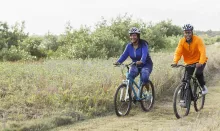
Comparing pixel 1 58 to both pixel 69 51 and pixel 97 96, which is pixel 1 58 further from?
pixel 97 96

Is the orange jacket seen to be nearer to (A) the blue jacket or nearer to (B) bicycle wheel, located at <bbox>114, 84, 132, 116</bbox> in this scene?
(A) the blue jacket

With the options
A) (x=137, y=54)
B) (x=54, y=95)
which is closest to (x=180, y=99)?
(x=137, y=54)

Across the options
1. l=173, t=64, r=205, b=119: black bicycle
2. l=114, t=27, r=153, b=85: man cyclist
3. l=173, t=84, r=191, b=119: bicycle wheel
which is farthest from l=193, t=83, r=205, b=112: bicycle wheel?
l=114, t=27, r=153, b=85: man cyclist

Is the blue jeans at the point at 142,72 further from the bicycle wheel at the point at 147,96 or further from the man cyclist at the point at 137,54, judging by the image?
the bicycle wheel at the point at 147,96

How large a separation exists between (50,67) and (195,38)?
17.5ft

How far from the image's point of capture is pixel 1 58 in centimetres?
1845

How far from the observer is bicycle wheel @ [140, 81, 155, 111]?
934 centimetres

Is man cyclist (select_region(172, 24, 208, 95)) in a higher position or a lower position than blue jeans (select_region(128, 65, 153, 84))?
higher

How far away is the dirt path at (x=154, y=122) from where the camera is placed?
726 centimetres

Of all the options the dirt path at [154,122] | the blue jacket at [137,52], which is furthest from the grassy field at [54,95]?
the blue jacket at [137,52]

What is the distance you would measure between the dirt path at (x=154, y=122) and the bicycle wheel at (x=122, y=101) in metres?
0.17

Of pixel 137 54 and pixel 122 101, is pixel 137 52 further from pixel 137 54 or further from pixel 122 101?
pixel 122 101

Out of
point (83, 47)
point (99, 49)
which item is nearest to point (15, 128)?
point (83, 47)

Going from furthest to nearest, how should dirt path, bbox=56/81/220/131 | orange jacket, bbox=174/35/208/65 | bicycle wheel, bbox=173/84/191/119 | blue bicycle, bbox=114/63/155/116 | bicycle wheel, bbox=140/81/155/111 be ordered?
bicycle wheel, bbox=140/81/155/111 < blue bicycle, bbox=114/63/155/116 < orange jacket, bbox=174/35/208/65 < bicycle wheel, bbox=173/84/191/119 < dirt path, bbox=56/81/220/131
